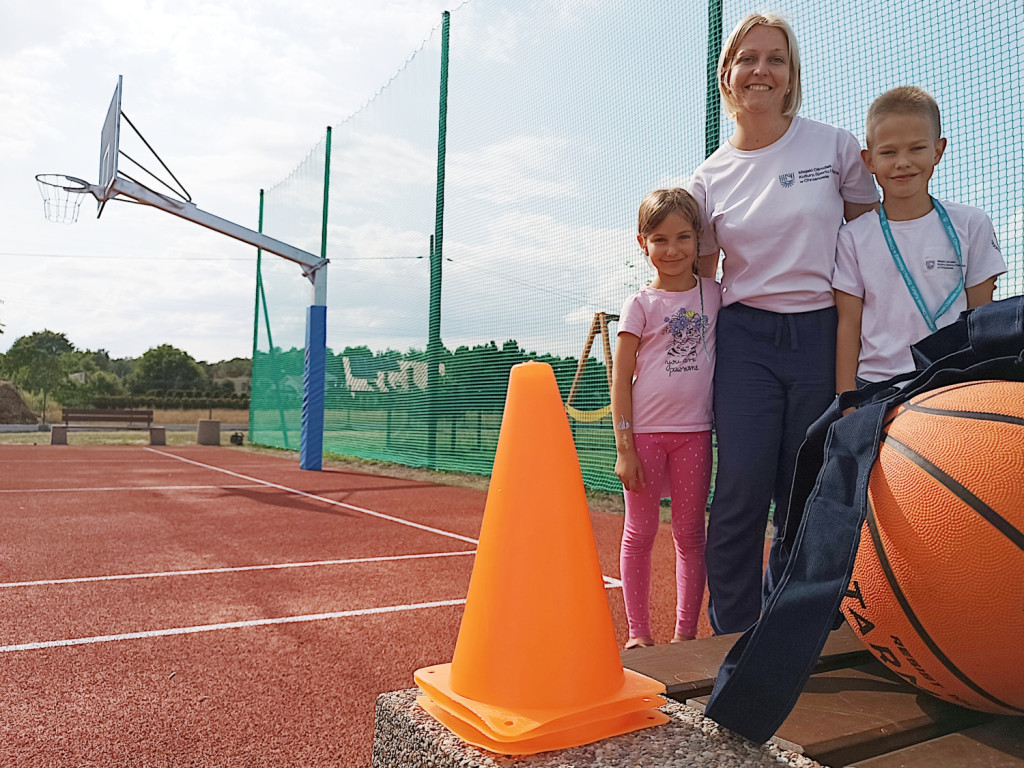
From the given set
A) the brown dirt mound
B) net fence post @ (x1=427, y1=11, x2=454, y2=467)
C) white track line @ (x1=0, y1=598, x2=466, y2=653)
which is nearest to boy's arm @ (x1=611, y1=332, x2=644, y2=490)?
white track line @ (x1=0, y1=598, x2=466, y2=653)

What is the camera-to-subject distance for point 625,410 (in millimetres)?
2525

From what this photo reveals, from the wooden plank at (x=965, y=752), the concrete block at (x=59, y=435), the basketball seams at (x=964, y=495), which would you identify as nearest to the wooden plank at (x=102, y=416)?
the concrete block at (x=59, y=435)

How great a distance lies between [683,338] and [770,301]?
30cm

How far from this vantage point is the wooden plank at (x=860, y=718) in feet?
4.25

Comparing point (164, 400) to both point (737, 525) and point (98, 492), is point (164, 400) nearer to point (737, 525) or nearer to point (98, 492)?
point (98, 492)

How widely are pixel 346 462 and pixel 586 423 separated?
22.3ft

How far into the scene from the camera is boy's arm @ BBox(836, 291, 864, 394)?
7.20 ft

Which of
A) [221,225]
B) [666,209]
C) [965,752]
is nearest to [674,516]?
[666,209]

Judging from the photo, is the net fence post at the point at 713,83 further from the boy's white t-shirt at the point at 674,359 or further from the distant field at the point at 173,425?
the distant field at the point at 173,425

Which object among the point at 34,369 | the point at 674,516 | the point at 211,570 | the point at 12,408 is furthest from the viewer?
the point at 34,369

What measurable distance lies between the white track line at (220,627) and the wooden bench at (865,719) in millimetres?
2008

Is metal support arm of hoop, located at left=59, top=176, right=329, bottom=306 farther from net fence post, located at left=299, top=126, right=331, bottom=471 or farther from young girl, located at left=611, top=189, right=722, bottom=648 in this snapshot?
young girl, located at left=611, top=189, right=722, bottom=648

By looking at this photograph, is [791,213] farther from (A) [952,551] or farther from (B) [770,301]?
(A) [952,551]

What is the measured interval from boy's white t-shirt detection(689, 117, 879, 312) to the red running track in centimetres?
167
